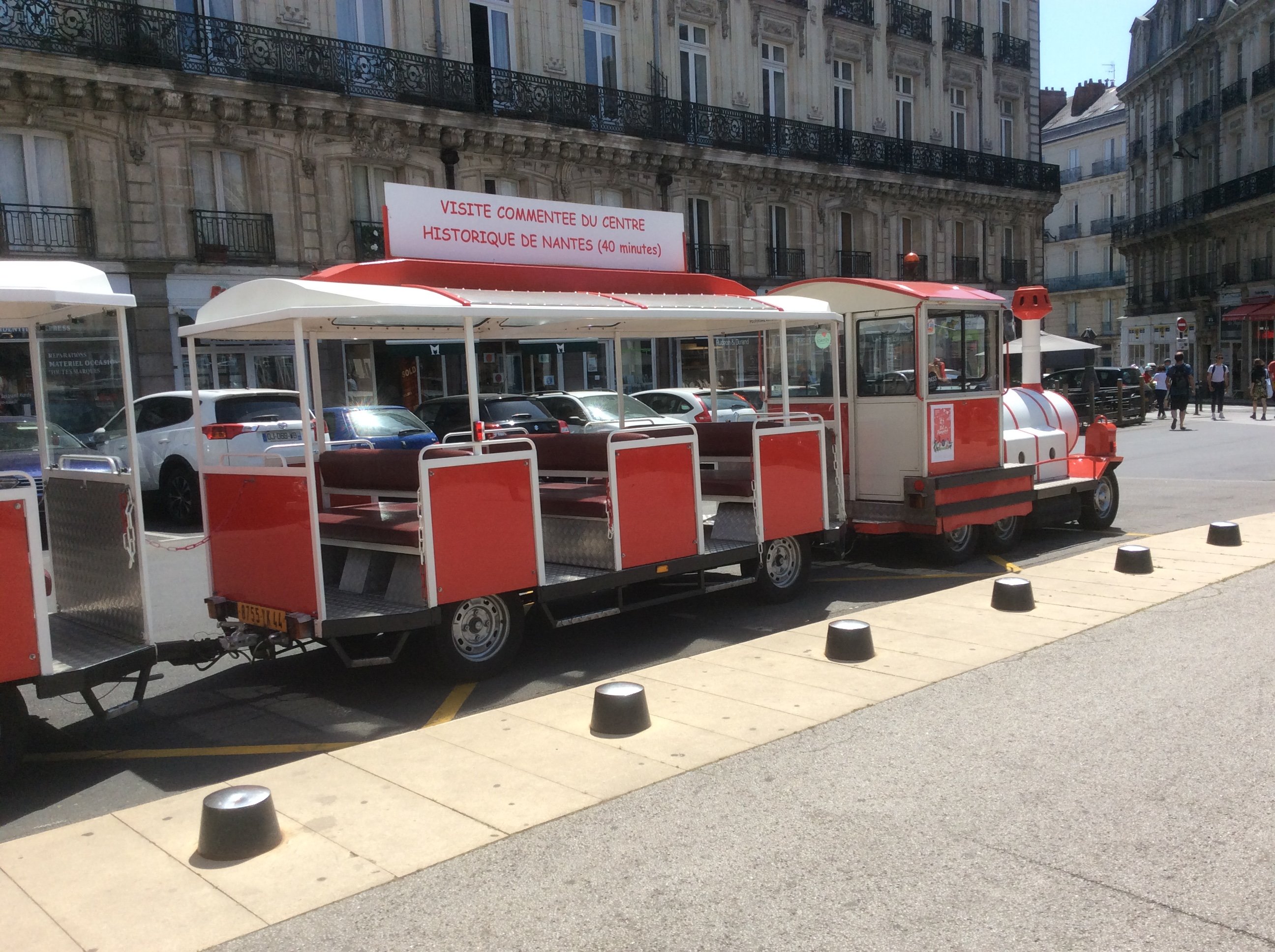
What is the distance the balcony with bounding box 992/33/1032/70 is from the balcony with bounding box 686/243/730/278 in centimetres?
1573

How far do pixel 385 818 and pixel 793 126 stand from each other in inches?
1113

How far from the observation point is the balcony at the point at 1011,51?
123 feet

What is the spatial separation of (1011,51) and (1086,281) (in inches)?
Answer: 1158

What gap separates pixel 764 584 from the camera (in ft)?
28.4

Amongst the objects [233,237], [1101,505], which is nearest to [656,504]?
[1101,505]

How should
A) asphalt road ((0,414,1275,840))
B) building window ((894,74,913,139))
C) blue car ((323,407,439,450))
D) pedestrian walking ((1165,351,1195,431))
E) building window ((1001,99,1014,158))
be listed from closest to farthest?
asphalt road ((0,414,1275,840)) < blue car ((323,407,439,450)) < pedestrian walking ((1165,351,1195,431)) < building window ((894,74,913,139)) < building window ((1001,99,1014,158))

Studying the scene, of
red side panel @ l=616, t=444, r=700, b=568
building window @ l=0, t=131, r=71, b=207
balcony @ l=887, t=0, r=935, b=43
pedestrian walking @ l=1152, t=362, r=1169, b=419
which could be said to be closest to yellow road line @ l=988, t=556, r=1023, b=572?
red side panel @ l=616, t=444, r=700, b=568

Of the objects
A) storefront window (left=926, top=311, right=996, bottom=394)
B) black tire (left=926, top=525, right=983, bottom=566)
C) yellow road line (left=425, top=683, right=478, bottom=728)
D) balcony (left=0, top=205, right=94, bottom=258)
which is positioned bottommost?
yellow road line (left=425, top=683, right=478, bottom=728)

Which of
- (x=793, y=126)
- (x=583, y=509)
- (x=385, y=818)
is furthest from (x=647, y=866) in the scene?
(x=793, y=126)

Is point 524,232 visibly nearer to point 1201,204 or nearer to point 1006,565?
point 1006,565

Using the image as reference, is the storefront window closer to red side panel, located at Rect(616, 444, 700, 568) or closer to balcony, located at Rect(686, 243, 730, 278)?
red side panel, located at Rect(616, 444, 700, 568)

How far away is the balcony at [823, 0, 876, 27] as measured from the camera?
103 feet

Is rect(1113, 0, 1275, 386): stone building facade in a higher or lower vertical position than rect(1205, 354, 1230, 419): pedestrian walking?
higher

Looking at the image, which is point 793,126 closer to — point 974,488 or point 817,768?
point 974,488
